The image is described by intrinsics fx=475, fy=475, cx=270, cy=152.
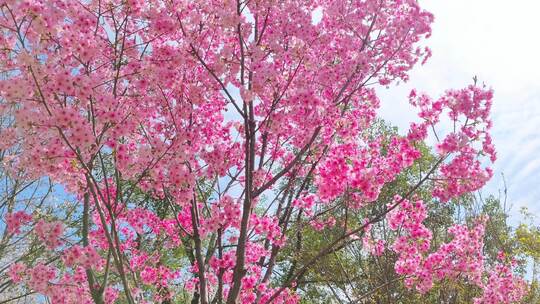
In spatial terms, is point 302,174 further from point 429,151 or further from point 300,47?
point 429,151

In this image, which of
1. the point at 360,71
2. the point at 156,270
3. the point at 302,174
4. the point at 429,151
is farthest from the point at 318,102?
the point at 429,151

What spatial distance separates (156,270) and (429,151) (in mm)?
12318

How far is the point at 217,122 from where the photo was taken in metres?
7.45

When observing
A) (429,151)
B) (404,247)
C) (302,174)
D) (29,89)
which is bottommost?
(404,247)

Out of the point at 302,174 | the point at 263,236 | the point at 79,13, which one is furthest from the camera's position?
the point at 302,174

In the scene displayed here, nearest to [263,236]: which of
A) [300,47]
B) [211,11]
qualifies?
[300,47]

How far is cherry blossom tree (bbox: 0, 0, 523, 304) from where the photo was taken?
16.7 feet

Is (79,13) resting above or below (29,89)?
above

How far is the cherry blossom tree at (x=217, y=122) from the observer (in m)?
5.08

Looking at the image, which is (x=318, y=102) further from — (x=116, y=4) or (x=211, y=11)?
(x=116, y=4)

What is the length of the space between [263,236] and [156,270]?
219 centimetres

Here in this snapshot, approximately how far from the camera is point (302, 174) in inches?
301

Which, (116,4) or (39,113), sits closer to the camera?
(39,113)

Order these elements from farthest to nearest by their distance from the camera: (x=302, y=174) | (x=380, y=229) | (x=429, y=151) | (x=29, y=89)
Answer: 1. (x=429, y=151)
2. (x=380, y=229)
3. (x=302, y=174)
4. (x=29, y=89)
